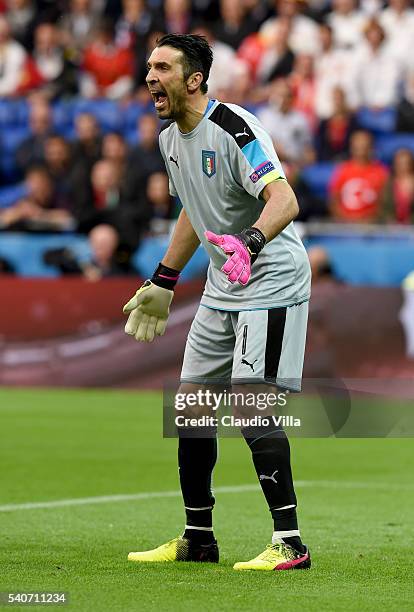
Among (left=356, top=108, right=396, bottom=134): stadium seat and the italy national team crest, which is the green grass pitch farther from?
(left=356, top=108, right=396, bottom=134): stadium seat

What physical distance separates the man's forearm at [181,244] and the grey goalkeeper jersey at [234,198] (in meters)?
0.26

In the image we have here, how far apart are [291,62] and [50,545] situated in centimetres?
1364

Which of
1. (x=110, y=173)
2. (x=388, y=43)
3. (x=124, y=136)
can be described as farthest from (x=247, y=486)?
(x=124, y=136)

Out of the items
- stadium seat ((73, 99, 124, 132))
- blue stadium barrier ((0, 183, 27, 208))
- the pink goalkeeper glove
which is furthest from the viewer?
stadium seat ((73, 99, 124, 132))

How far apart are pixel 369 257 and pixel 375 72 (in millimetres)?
3717

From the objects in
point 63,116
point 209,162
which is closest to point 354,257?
point 63,116

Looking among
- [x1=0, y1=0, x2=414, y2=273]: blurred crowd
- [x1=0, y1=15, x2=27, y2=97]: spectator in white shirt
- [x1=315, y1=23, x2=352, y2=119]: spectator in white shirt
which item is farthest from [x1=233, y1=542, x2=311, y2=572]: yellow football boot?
[x1=0, y1=15, x2=27, y2=97]: spectator in white shirt

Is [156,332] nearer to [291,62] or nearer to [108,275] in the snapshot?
[108,275]

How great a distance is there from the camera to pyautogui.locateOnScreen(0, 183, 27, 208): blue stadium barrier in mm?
19906

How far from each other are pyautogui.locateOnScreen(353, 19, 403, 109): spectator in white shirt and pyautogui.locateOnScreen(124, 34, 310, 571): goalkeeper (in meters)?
12.2

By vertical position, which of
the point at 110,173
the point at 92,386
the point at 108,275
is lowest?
the point at 92,386

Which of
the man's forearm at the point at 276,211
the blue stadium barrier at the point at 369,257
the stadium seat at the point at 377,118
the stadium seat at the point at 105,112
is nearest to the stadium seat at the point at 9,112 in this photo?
the stadium seat at the point at 105,112

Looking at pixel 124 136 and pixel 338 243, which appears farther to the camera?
pixel 124 136

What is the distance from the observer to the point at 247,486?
9.34 meters
